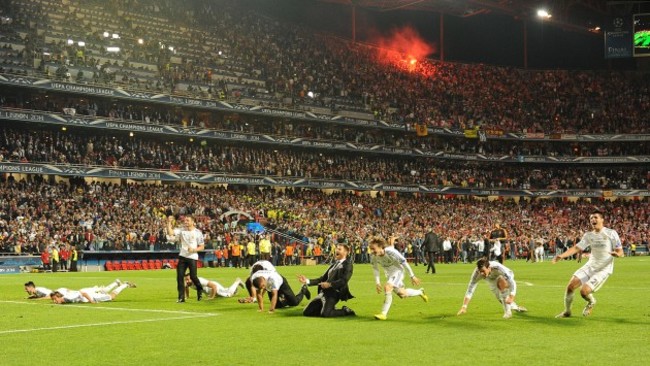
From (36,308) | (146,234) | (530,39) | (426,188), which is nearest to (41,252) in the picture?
(146,234)

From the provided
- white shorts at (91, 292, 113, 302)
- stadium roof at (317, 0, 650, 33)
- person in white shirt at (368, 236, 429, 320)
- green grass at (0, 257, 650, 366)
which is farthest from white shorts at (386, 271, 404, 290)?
stadium roof at (317, 0, 650, 33)

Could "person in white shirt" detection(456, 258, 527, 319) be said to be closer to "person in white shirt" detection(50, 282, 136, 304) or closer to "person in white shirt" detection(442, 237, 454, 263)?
"person in white shirt" detection(50, 282, 136, 304)

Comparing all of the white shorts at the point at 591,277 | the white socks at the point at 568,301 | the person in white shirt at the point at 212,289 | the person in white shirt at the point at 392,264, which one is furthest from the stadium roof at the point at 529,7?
the white socks at the point at 568,301

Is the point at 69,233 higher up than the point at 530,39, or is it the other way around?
the point at 530,39

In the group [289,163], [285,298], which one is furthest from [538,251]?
[285,298]

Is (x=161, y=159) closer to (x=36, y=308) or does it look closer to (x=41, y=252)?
(x=41, y=252)

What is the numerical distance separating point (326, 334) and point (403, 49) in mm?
80213

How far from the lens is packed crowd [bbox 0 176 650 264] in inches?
1836

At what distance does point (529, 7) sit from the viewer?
268ft

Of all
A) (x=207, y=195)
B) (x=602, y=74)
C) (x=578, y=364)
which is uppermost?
(x=602, y=74)

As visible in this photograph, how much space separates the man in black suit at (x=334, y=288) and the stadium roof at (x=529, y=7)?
6444cm

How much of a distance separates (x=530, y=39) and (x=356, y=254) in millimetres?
52618

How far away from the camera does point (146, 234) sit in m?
48.5

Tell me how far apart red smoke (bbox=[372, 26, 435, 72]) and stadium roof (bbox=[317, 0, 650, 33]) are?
537 centimetres
